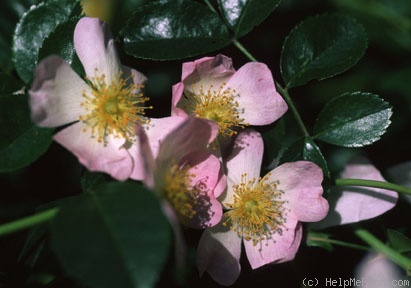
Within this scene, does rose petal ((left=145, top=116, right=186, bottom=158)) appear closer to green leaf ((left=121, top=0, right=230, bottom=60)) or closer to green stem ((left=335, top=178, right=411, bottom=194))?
green leaf ((left=121, top=0, right=230, bottom=60))

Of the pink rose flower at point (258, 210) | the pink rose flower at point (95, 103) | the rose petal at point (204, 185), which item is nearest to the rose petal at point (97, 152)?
the pink rose flower at point (95, 103)

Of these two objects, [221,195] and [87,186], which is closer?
[87,186]

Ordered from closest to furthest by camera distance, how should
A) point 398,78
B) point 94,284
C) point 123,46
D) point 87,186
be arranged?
1. point 94,284
2. point 87,186
3. point 123,46
4. point 398,78

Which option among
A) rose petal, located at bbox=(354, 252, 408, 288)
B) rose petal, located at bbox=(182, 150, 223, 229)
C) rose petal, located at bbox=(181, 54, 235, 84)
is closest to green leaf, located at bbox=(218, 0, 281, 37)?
rose petal, located at bbox=(181, 54, 235, 84)

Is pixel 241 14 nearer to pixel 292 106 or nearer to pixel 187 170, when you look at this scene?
pixel 292 106

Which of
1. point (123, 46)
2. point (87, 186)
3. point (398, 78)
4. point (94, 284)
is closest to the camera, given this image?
point (94, 284)

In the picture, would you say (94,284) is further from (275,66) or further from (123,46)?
(275,66)

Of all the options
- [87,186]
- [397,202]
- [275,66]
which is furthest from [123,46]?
[397,202]

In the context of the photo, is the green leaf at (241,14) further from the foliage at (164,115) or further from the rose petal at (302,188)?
the rose petal at (302,188)
